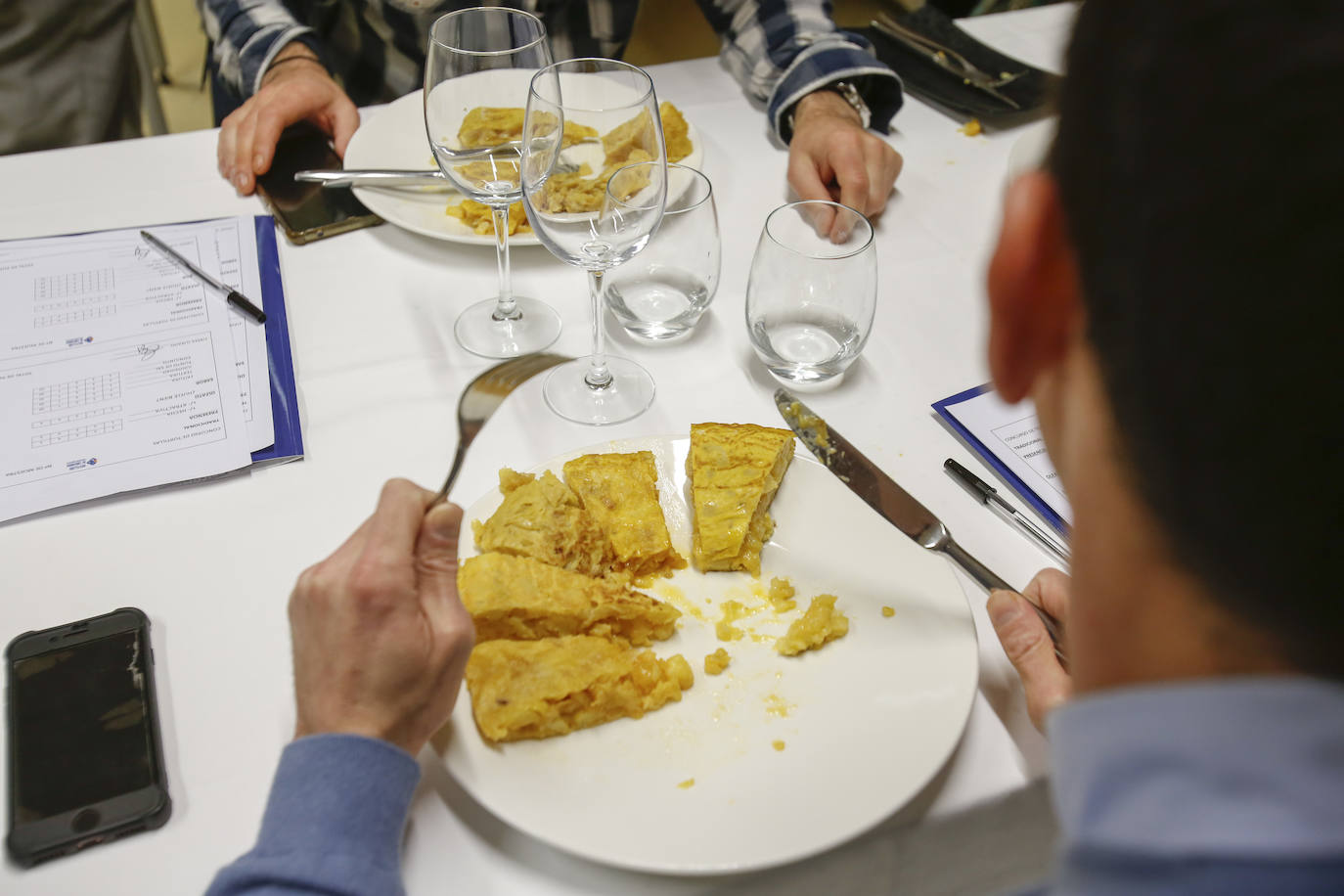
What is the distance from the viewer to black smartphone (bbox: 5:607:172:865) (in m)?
0.71

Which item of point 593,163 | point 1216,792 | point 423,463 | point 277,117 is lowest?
point 423,463

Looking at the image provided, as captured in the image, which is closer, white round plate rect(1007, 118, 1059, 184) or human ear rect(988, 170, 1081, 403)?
human ear rect(988, 170, 1081, 403)

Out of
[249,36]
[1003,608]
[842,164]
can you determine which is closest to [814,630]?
[1003,608]

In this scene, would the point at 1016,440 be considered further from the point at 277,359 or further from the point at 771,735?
the point at 277,359

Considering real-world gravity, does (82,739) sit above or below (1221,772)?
below

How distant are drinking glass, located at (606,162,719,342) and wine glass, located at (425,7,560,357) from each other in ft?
0.67

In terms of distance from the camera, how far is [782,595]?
93 cm

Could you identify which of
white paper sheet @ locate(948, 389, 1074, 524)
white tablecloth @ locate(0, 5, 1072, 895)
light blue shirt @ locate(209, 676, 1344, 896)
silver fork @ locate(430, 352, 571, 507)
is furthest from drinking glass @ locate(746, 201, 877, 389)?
light blue shirt @ locate(209, 676, 1344, 896)

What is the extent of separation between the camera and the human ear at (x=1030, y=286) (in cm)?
47

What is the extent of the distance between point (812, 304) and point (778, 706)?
587 mm

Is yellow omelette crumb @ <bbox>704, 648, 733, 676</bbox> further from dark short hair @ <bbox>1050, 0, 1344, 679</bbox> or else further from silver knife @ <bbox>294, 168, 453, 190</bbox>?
silver knife @ <bbox>294, 168, 453, 190</bbox>

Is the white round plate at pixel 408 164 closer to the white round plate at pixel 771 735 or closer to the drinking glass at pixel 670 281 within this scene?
the drinking glass at pixel 670 281

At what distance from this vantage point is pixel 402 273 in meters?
1.36

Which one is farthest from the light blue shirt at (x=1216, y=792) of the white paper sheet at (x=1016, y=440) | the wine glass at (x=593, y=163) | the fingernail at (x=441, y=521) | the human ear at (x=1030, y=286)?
the wine glass at (x=593, y=163)
